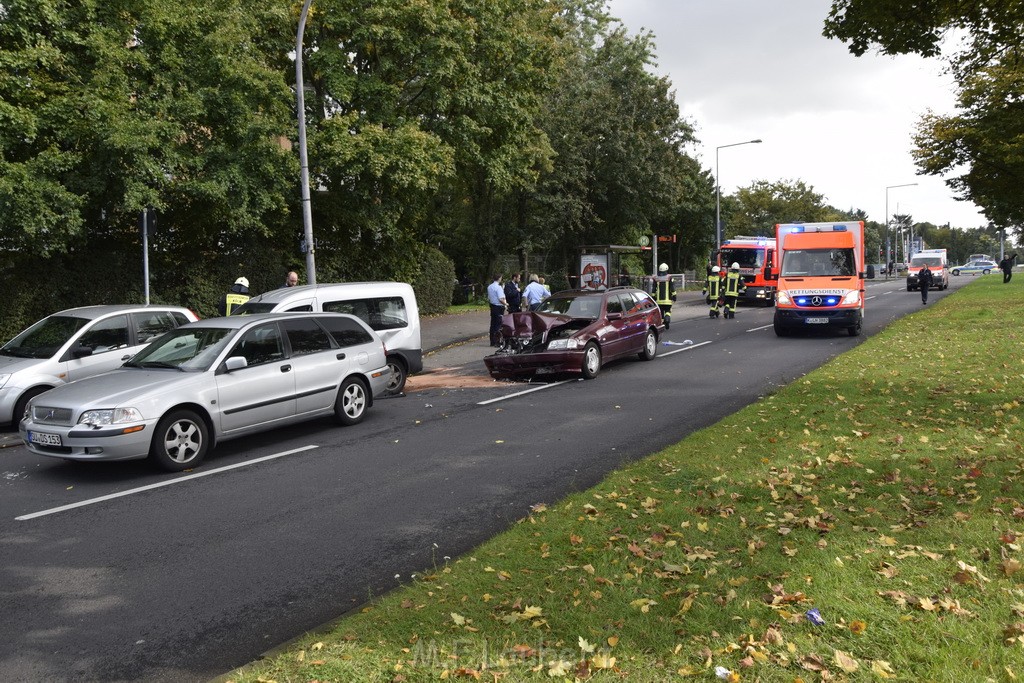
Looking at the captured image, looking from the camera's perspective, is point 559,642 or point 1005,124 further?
point 1005,124

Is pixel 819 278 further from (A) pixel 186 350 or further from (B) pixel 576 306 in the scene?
(A) pixel 186 350

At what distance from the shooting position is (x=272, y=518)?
671cm

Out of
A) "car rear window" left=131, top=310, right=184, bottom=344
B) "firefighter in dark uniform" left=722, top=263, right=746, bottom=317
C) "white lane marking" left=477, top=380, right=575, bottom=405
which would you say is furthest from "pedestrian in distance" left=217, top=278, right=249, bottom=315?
"firefighter in dark uniform" left=722, top=263, right=746, bottom=317

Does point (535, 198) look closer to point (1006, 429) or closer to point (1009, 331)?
point (1009, 331)

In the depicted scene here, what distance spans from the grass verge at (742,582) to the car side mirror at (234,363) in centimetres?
427

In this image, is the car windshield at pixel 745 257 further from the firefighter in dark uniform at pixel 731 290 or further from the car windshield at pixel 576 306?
the car windshield at pixel 576 306

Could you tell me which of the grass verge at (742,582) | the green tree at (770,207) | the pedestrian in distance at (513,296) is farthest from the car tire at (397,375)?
the green tree at (770,207)

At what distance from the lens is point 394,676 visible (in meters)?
3.88

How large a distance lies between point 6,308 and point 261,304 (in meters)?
7.95

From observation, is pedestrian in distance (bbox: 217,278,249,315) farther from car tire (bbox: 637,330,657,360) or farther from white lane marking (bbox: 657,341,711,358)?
white lane marking (bbox: 657,341,711,358)

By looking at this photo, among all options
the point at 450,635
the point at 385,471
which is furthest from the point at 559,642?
the point at 385,471

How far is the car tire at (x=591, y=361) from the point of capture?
14188 mm

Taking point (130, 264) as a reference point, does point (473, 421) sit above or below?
below

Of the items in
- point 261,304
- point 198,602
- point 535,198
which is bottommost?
point 198,602
